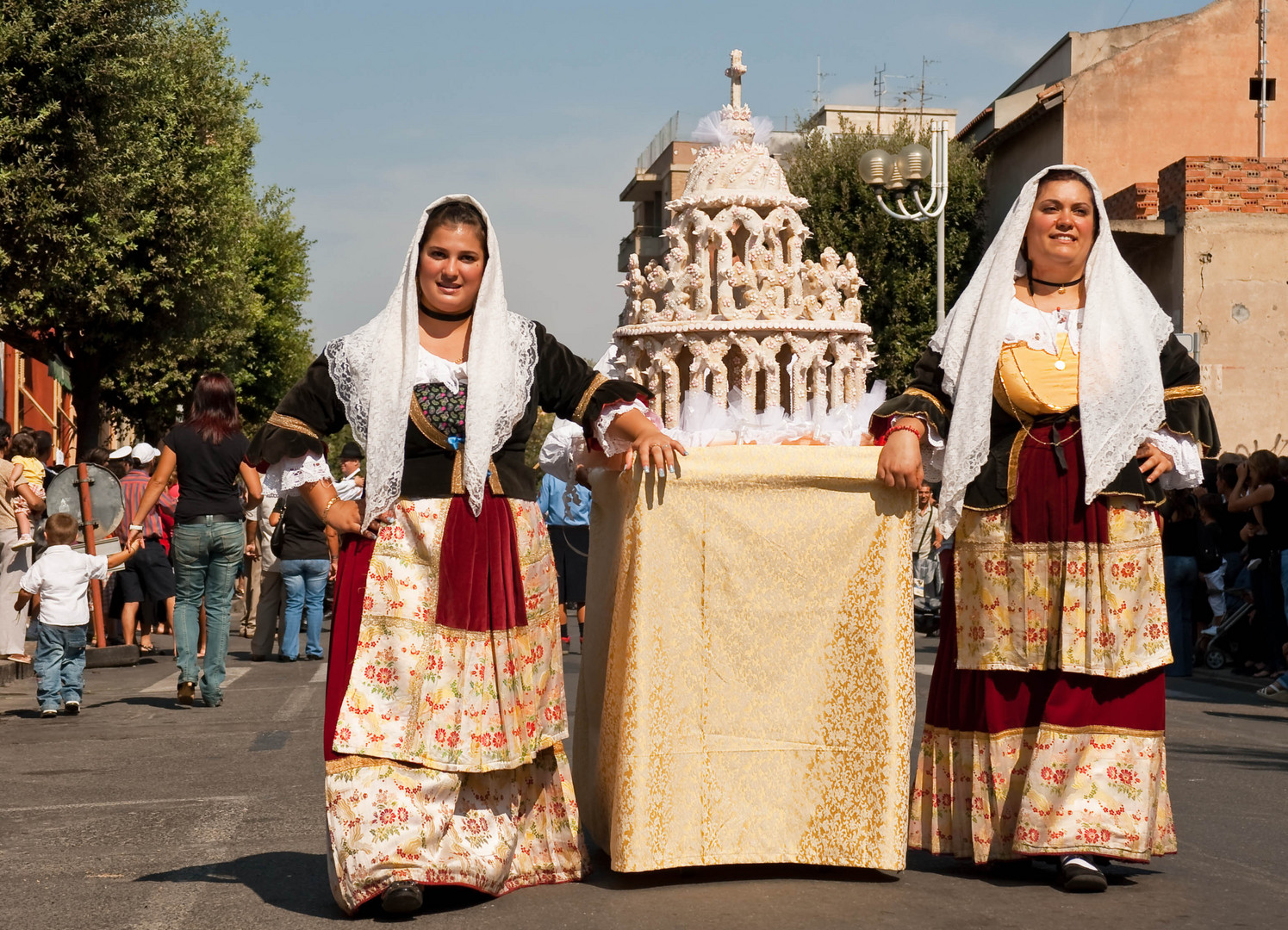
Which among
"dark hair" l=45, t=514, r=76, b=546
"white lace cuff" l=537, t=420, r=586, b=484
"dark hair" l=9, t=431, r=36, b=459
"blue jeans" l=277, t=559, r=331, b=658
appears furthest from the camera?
"dark hair" l=9, t=431, r=36, b=459

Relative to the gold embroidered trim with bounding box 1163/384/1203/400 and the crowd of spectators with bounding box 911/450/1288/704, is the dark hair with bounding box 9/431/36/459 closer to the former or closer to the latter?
the crowd of spectators with bounding box 911/450/1288/704

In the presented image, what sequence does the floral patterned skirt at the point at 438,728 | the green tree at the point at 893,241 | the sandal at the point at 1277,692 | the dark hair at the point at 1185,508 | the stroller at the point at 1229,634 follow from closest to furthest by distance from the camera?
the floral patterned skirt at the point at 438,728
the sandal at the point at 1277,692
the dark hair at the point at 1185,508
the stroller at the point at 1229,634
the green tree at the point at 893,241

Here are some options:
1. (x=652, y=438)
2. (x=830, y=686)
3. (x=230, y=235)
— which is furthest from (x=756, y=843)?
(x=230, y=235)

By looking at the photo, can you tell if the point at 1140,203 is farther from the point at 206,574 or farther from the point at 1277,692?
the point at 206,574

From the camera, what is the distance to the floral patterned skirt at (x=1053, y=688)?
16.8 ft

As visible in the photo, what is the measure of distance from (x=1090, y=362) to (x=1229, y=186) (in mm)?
24789

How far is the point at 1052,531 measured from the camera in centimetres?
529

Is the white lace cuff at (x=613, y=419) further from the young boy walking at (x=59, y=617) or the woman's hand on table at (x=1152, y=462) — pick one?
Result: the young boy walking at (x=59, y=617)

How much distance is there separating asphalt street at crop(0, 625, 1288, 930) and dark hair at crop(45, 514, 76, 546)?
2455 millimetres

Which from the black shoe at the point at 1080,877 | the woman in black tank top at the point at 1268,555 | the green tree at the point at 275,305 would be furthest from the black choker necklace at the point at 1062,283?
the green tree at the point at 275,305

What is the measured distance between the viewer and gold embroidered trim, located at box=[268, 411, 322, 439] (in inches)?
207

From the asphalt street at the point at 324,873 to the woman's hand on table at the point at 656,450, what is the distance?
1258 mm

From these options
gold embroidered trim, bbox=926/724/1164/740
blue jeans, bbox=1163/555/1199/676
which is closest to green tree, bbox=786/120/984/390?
blue jeans, bbox=1163/555/1199/676

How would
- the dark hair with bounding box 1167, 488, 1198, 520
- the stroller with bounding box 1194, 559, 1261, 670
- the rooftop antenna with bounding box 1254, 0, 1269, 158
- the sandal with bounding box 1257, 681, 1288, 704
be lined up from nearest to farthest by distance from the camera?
the sandal with bounding box 1257, 681, 1288, 704 < the dark hair with bounding box 1167, 488, 1198, 520 < the stroller with bounding box 1194, 559, 1261, 670 < the rooftop antenna with bounding box 1254, 0, 1269, 158
